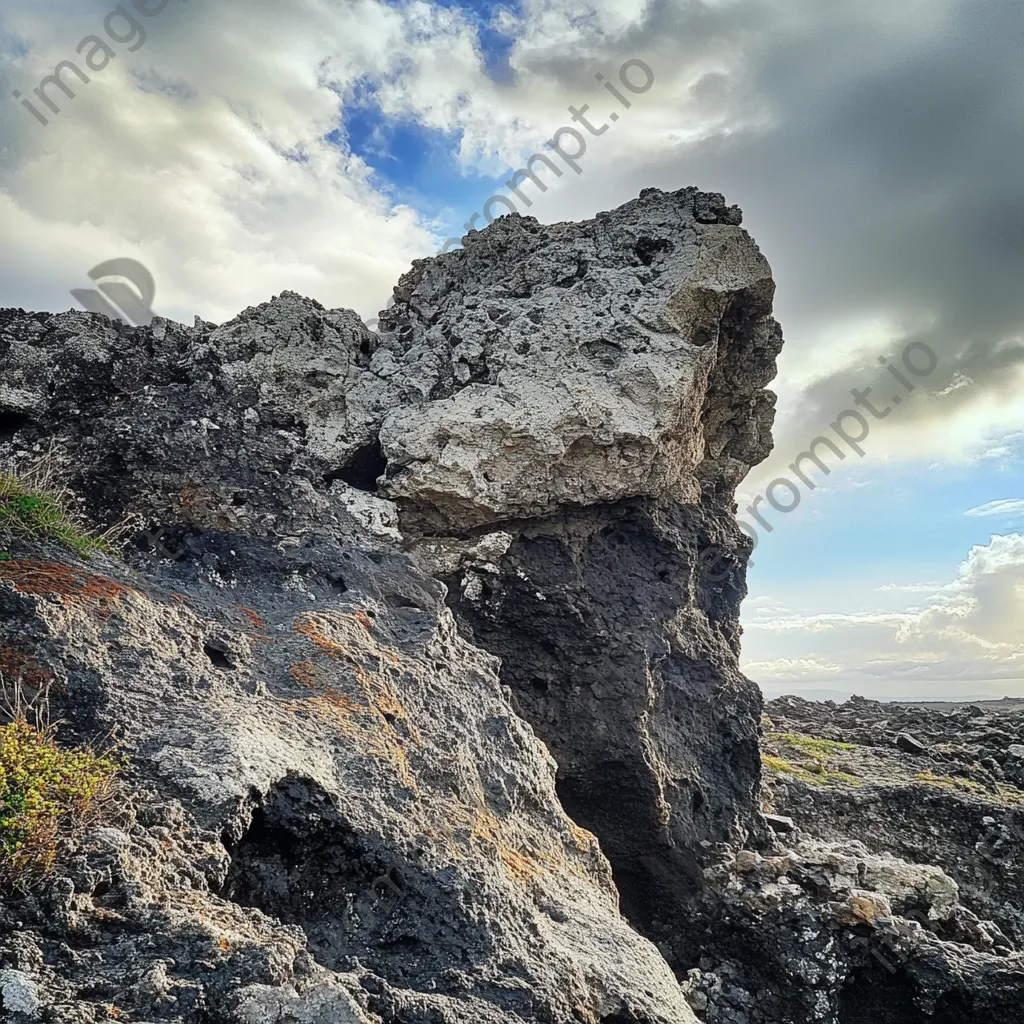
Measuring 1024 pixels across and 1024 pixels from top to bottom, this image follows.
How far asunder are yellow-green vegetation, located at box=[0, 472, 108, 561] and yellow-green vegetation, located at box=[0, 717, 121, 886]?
248cm

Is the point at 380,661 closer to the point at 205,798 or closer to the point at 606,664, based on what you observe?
the point at 205,798

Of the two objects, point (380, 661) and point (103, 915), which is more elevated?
point (380, 661)

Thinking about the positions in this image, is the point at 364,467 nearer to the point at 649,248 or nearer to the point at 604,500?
the point at 604,500

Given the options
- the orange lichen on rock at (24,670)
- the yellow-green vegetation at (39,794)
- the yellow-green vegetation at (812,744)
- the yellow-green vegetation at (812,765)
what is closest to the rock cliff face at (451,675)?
the orange lichen on rock at (24,670)

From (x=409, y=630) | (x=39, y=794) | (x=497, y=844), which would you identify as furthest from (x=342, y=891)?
(x=409, y=630)

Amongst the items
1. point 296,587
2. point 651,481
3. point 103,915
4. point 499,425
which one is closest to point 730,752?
point 651,481

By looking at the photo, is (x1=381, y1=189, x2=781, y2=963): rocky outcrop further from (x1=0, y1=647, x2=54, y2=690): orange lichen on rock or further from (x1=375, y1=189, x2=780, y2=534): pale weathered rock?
(x1=0, y1=647, x2=54, y2=690): orange lichen on rock

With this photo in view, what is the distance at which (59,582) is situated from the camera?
5801 millimetres

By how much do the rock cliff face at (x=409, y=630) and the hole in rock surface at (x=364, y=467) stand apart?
4 centimetres

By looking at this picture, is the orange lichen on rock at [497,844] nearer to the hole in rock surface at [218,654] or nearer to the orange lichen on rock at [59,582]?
the hole in rock surface at [218,654]

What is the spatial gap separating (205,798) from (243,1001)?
1.38 metres

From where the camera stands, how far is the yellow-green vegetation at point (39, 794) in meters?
3.66

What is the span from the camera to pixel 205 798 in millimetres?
4484

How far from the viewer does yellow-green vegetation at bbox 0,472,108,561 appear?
21.2 feet
